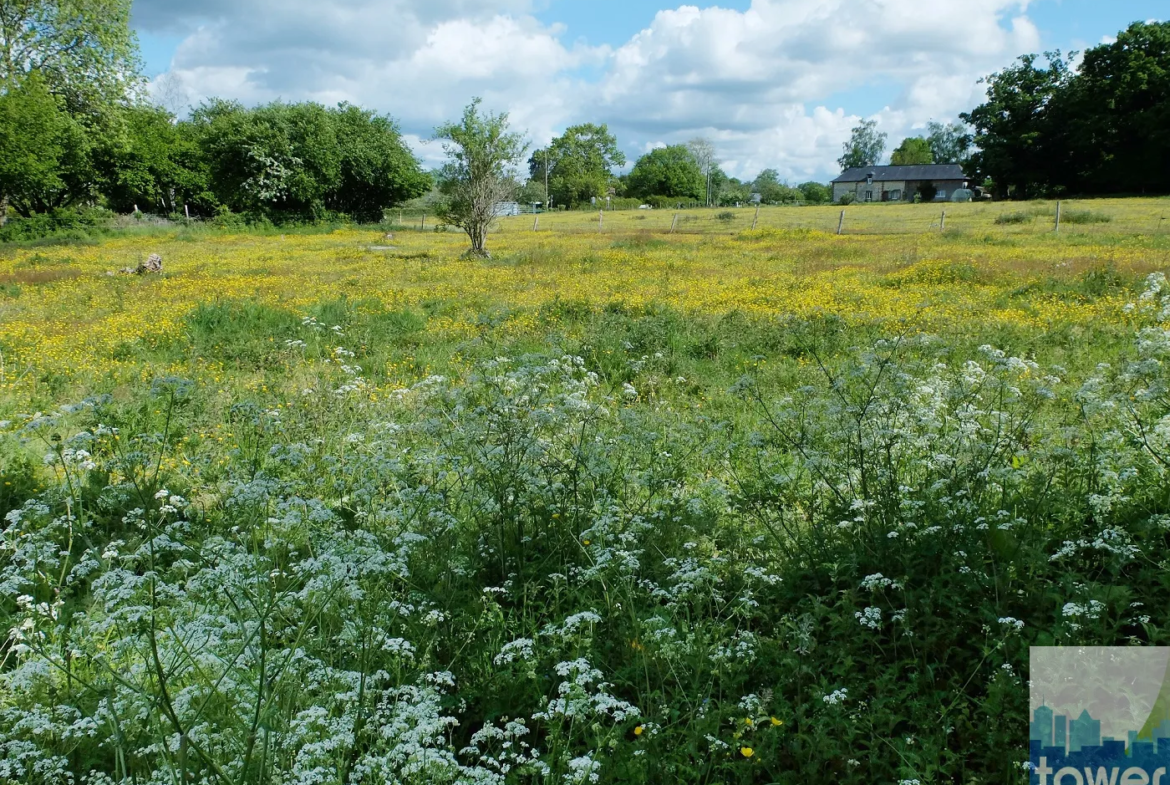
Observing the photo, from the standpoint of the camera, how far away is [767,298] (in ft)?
49.1

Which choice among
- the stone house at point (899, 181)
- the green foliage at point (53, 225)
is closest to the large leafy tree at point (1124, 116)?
the stone house at point (899, 181)

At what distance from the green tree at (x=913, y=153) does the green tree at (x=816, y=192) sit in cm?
1315

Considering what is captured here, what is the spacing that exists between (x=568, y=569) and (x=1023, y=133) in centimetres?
7121

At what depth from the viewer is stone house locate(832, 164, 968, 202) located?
90.8 m

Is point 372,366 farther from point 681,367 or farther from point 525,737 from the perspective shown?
point 525,737

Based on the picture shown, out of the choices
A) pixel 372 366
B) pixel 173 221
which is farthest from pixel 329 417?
pixel 173 221

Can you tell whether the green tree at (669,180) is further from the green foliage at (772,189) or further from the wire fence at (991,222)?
the wire fence at (991,222)

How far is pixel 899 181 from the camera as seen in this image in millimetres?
95125

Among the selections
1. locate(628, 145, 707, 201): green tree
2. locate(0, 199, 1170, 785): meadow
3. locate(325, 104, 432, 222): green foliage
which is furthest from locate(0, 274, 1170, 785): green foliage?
locate(628, 145, 707, 201): green tree

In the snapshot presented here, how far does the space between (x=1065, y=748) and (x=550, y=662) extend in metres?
2.26

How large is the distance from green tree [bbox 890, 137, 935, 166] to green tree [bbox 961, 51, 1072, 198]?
202 feet

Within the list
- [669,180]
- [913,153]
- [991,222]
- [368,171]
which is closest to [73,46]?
[368,171]

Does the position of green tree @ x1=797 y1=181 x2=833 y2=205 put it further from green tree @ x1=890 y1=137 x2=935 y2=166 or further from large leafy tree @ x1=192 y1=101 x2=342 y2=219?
large leafy tree @ x1=192 y1=101 x2=342 y2=219

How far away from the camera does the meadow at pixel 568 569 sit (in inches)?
114
